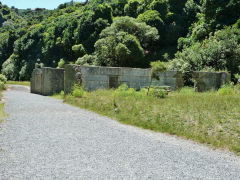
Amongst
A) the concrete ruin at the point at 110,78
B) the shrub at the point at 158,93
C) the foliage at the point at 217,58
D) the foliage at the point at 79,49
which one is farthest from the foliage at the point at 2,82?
the shrub at the point at 158,93

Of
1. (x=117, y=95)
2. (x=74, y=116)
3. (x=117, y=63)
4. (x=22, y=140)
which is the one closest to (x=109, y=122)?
(x=74, y=116)

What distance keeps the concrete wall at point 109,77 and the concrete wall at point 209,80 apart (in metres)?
1.54

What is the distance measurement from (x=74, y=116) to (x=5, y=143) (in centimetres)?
316

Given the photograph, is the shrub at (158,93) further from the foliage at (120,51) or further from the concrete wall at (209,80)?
the foliage at (120,51)

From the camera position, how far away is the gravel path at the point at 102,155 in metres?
3.31

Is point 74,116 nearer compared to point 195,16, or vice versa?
point 74,116

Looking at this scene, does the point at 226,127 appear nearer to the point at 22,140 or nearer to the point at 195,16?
the point at 22,140

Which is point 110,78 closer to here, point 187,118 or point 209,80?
point 209,80

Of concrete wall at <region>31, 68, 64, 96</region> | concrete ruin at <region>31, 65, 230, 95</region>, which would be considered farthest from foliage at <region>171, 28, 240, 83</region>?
concrete wall at <region>31, 68, 64, 96</region>

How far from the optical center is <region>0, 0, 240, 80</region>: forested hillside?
62.4 ft

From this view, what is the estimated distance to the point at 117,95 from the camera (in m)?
10.6

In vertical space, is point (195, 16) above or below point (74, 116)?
above

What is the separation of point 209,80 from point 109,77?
5.73 metres

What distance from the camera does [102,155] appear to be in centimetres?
402
